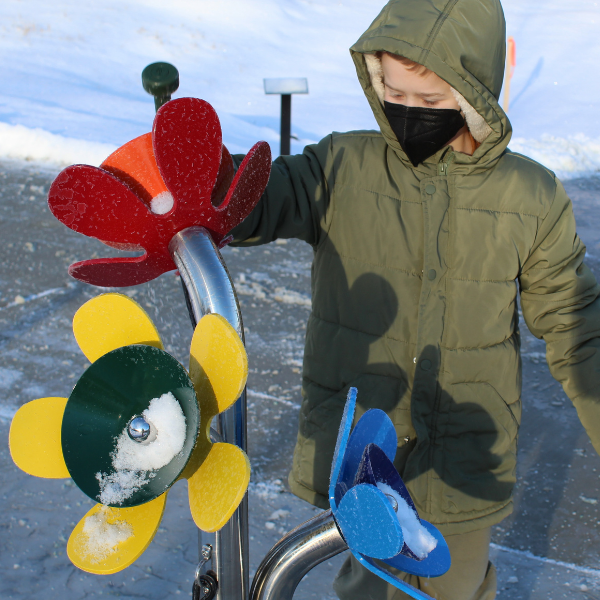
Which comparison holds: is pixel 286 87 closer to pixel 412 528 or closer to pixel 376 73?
pixel 376 73

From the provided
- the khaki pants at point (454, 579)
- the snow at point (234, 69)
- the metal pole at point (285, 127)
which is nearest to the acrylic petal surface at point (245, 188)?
the khaki pants at point (454, 579)

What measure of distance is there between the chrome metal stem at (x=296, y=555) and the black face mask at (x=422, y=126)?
0.87 metres

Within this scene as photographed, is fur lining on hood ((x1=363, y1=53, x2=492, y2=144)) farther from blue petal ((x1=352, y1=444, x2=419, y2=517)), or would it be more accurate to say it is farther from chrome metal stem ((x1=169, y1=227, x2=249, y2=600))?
blue petal ((x1=352, y1=444, x2=419, y2=517))

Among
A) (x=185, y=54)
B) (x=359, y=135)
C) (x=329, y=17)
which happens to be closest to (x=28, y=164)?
(x=359, y=135)

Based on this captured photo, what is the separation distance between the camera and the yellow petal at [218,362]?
2.17ft

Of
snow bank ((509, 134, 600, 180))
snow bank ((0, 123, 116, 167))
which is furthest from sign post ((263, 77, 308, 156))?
snow bank ((509, 134, 600, 180))

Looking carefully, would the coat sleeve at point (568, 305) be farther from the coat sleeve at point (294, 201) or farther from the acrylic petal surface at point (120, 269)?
the acrylic petal surface at point (120, 269)

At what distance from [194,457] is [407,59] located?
995mm

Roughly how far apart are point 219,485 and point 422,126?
3.12 feet

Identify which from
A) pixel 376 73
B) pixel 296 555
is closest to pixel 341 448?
pixel 296 555

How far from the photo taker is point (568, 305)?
4.80ft

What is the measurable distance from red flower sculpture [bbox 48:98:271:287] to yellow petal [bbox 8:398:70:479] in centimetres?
21

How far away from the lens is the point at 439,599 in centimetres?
157

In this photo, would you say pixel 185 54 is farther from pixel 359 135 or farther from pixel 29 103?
pixel 359 135
